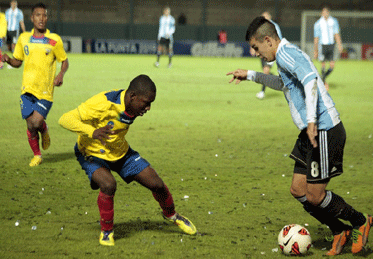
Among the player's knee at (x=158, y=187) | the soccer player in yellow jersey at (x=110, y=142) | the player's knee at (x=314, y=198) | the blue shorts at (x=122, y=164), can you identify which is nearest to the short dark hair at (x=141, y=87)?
the soccer player in yellow jersey at (x=110, y=142)

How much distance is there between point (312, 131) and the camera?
3838mm

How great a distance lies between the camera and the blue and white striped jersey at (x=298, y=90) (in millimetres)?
3947

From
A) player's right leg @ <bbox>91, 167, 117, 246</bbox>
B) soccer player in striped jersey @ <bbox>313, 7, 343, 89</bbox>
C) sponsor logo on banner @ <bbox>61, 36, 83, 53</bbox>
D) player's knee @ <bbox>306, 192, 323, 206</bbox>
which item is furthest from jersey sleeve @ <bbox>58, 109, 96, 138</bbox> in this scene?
sponsor logo on banner @ <bbox>61, 36, 83, 53</bbox>

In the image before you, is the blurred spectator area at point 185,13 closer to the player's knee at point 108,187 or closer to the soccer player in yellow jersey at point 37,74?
the soccer player in yellow jersey at point 37,74

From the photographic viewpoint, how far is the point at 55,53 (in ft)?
24.1

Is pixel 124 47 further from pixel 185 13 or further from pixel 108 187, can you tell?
pixel 108 187

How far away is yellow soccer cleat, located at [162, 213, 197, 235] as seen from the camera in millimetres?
4773

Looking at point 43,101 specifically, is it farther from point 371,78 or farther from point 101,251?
point 371,78

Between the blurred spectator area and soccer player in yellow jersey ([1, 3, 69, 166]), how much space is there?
103 ft

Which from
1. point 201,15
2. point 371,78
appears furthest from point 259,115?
point 201,15

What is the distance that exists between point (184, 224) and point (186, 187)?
1.59 m

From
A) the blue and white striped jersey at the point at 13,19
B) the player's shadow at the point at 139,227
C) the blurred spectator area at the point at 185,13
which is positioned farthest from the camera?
the blurred spectator area at the point at 185,13

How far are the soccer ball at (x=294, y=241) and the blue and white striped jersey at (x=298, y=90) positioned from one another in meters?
0.91

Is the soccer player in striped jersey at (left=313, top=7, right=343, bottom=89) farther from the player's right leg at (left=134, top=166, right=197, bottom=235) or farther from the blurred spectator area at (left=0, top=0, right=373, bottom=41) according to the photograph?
the blurred spectator area at (left=0, top=0, right=373, bottom=41)
